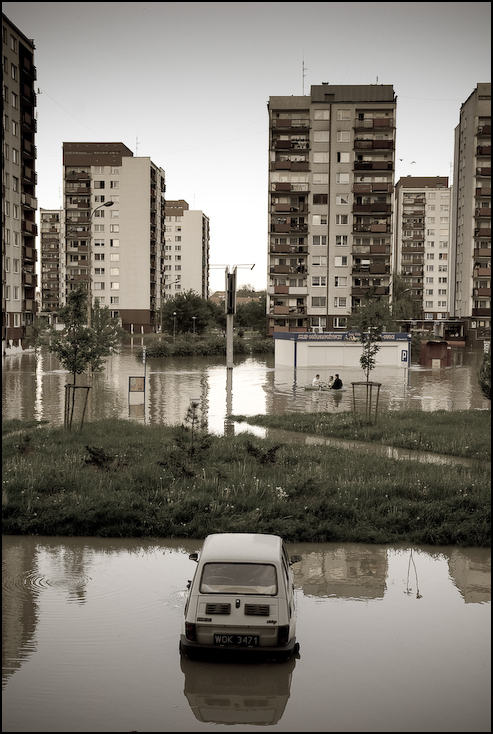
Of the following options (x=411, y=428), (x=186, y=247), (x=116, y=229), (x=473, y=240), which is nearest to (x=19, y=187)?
(x=116, y=229)

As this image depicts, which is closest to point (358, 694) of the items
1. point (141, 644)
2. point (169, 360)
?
point (141, 644)

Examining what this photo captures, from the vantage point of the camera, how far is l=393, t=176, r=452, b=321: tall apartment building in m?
120

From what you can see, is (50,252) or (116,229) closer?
(116,229)

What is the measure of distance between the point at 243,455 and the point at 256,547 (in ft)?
25.1

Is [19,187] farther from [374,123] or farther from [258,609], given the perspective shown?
[258,609]

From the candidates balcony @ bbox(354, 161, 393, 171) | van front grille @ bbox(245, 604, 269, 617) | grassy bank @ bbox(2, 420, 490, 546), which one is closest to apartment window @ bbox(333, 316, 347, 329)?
balcony @ bbox(354, 161, 393, 171)

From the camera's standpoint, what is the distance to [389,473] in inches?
528

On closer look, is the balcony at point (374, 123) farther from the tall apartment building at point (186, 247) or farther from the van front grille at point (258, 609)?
the tall apartment building at point (186, 247)

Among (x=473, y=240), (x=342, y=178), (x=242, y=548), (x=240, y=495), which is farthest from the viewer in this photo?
(x=473, y=240)

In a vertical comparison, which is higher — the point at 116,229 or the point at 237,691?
the point at 116,229

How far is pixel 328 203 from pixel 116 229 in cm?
3463

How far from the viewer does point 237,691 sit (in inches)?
245

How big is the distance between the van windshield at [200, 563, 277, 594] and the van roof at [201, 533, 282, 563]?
7cm

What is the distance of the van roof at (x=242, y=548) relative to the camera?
7.05m
